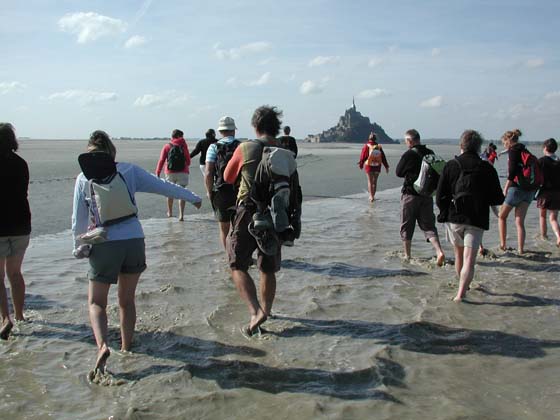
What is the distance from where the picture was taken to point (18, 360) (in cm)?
478

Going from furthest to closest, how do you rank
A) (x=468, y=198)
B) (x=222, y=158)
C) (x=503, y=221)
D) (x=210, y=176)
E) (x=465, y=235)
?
(x=503, y=221)
(x=210, y=176)
(x=222, y=158)
(x=465, y=235)
(x=468, y=198)

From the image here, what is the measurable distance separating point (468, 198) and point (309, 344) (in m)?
2.57

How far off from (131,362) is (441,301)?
11.7 ft

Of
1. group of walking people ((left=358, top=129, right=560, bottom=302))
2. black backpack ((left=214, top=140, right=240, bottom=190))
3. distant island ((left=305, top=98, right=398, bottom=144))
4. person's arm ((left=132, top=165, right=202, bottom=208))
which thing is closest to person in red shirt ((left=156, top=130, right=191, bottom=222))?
black backpack ((left=214, top=140, right=240, bottom=190))

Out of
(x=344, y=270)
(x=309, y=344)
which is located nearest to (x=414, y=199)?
(x=344, y=270)

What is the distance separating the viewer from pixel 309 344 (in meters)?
5.16

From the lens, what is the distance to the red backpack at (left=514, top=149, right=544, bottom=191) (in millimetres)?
8461

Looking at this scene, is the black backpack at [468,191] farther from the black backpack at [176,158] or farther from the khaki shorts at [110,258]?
the black backpack at [176,158]

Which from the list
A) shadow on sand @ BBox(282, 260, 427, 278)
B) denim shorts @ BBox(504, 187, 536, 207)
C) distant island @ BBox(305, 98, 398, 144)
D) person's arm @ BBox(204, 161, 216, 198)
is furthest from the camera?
distant island @ BBox(305, 98, 398, 144)

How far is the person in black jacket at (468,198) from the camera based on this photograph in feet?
20.6

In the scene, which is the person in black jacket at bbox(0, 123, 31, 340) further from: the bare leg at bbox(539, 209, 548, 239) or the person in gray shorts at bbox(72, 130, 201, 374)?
the bare leg at bbox(539, 209, 548, 239)

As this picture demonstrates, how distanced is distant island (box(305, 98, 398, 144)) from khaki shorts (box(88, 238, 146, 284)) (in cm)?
15328

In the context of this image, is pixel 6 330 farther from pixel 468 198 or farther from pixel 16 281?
pixel 468 198

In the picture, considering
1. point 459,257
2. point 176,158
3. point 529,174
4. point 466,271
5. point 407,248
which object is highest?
point 176,158
